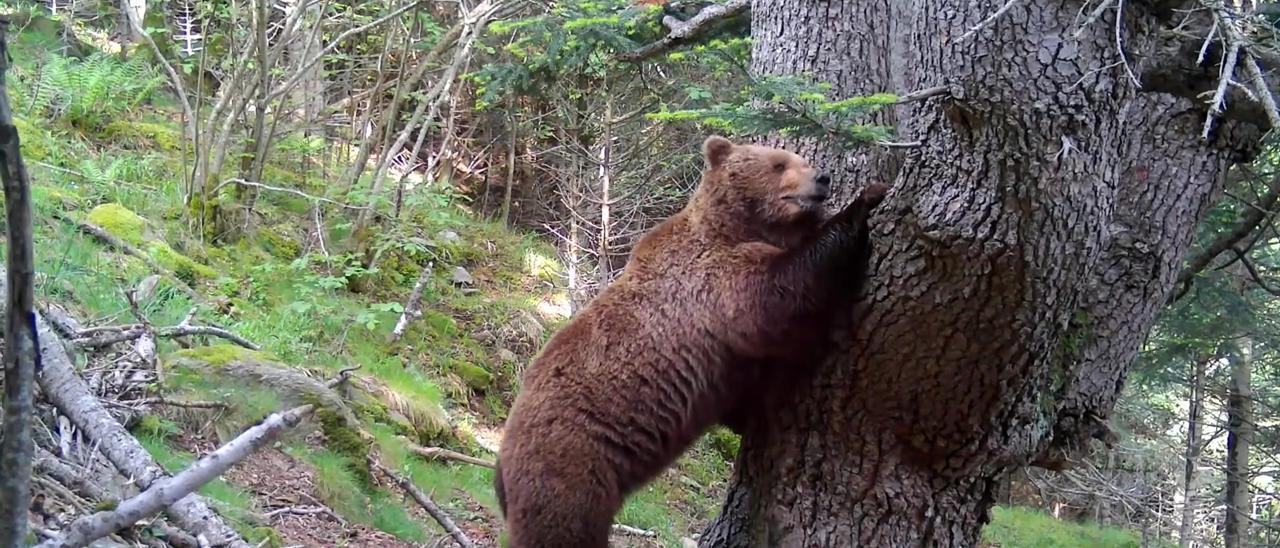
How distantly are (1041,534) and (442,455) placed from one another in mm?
9631

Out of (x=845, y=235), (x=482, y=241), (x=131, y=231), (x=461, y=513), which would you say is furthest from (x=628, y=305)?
(x=482, y=241)

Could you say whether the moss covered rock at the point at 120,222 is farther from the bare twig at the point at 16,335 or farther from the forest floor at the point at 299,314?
the bare twig at the point at 16,335

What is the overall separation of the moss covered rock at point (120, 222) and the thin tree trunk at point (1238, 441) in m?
11.5

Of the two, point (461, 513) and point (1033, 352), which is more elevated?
point (1033, 352)

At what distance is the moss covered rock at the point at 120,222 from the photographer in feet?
29.8

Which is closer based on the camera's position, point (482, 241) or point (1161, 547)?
point (1161, 547)

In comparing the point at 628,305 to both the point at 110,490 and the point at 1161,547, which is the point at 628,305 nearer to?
the point at 110,490

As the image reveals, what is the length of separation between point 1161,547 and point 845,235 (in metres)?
11.2

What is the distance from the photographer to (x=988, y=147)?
3385 millimetres

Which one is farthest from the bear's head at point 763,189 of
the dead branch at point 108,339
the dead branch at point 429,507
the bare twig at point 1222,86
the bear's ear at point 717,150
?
the dead branch at point 108,339

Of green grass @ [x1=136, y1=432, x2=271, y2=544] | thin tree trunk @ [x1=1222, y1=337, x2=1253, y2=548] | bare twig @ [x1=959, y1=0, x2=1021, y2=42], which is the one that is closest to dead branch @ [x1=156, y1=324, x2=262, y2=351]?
green grass @ [x1=136, y1=432, x2=271, y2=544]

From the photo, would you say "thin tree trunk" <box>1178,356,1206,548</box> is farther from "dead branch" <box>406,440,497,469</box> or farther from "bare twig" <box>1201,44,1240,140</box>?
"bare twig" <box>1201,44,1240,140</box>

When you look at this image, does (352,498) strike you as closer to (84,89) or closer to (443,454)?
(443,454)

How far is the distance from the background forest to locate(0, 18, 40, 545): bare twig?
2249 mm
